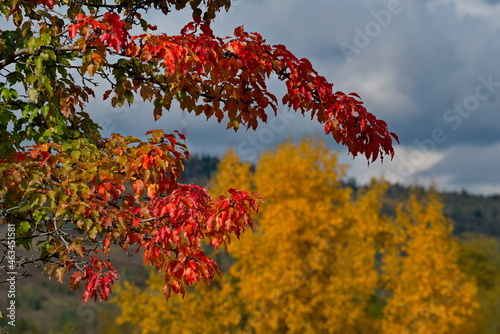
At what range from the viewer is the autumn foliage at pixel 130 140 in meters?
5.62

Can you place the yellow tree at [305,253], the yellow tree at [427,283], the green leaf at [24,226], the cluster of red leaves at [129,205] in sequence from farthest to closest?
the yellow tree at [305,253] → the yellow tree at [427,283] → the green leaf at [24,226] → the cluster of red leaves at [129,205]

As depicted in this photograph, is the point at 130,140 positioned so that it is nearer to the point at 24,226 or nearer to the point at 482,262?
the point at 24,226

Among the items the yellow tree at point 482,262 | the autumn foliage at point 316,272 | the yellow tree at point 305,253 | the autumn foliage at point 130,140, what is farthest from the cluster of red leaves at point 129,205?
the yellow tree at point 482,262

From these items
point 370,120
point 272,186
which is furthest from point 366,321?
point 370,120

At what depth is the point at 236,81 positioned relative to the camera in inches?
244

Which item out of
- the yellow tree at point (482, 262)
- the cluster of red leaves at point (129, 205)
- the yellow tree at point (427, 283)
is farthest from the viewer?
the yellow tree at point (482, 262)

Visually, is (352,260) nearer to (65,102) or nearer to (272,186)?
(272,186)

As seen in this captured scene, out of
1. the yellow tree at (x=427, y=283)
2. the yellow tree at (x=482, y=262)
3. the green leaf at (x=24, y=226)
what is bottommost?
the green leaf at (x=24, y=226)

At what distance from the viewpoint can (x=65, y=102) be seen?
648 centimetres

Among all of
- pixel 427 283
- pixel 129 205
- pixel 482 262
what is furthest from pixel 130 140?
pixel 482 262

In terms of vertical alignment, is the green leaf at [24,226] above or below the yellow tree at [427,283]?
below

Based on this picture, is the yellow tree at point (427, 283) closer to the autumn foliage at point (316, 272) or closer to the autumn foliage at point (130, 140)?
the autumn foliage at point (316, 272)

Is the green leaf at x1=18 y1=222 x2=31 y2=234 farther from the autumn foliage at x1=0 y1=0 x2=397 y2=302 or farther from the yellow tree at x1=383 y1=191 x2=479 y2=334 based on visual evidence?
the yellow tree at x1=383 y1=191 x2=479 y2=334

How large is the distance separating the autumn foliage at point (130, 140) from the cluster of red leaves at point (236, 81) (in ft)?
0.04
